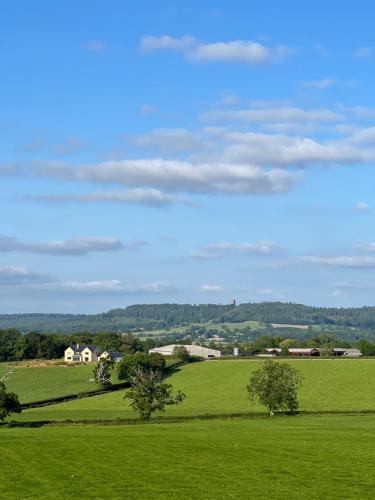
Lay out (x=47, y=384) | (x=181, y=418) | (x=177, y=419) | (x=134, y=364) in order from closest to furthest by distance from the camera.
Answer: (x=177, y=419), (x=181, y=418), (x=134, y=364), (x=47, y=384)

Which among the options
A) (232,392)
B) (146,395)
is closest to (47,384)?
(232,392)

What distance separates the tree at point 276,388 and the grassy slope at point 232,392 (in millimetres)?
→ 7197

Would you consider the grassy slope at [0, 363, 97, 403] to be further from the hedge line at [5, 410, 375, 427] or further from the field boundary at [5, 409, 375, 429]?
the hedge line at [5, 410, 375, 427]

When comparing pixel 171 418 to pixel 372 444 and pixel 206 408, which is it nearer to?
pixel 206 408

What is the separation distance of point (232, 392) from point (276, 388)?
43949mm

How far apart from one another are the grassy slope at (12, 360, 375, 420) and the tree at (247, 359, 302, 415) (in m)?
7.20

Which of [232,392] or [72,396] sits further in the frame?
[72,396]

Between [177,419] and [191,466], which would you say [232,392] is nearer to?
[177,419]

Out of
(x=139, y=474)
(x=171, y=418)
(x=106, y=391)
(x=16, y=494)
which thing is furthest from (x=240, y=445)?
(x=106, y=391)

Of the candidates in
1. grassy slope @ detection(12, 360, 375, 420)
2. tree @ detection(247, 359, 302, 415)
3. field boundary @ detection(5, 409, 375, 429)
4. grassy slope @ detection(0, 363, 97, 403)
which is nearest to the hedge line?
field boundary @ detection(5, 409, 375, 429)

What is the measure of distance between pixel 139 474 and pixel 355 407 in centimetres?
8658

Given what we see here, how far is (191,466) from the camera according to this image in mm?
46500

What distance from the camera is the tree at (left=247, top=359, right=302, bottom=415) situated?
370ft

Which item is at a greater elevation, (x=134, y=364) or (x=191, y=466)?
(x=134, y=364)
